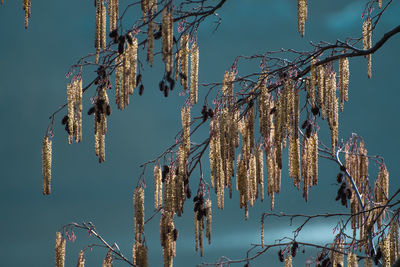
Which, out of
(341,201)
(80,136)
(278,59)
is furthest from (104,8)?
(341,201)

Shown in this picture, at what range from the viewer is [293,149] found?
2684mm

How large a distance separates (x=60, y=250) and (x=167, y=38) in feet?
5.58

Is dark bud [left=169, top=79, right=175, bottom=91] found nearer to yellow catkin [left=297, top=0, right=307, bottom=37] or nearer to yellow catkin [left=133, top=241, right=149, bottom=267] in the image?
yellow catkin [left=297, top=0, right=307, bottom=37]

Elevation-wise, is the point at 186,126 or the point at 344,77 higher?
the point at 344,77

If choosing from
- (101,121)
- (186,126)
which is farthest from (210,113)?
(101,121)

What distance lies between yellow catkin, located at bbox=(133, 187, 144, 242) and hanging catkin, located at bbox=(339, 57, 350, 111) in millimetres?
1253

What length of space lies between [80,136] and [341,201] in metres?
2.09

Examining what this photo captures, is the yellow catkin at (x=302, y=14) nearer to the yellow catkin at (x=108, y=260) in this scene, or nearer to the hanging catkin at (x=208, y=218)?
the hanging catkin at (x=208, y=218)

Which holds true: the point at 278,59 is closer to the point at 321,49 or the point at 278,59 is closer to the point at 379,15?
the point at 321,49

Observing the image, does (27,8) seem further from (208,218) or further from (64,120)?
(208,218)

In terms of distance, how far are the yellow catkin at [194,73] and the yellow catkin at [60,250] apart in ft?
4.18

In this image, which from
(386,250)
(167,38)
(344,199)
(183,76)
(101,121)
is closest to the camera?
(167,38)

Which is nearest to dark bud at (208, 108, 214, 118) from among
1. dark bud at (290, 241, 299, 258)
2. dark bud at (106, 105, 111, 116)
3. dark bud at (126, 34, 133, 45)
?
dark bud at (106, 105, 111, 116)

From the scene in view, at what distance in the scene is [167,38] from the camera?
228 cm
